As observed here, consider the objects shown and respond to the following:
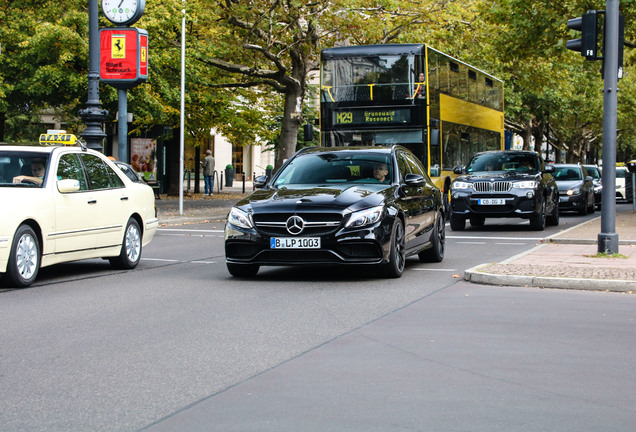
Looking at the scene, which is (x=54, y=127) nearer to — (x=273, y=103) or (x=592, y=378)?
(x=273, y=103)

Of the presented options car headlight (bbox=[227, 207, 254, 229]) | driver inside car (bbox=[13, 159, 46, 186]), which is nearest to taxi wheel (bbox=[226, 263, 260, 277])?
car headlight (bbox=[227, 207, 254, 229])

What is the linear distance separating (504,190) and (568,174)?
10.4 metres

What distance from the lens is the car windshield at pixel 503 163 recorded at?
21.6 meters

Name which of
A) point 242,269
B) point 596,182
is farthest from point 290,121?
point 242,269

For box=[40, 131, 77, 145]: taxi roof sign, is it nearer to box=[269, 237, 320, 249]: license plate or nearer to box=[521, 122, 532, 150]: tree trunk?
box=[269, 237, 320, 249]: license plate

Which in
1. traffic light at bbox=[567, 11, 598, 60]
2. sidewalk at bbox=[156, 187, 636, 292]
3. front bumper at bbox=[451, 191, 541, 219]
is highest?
traffic light at bbox=[567, 11, 598, 60]

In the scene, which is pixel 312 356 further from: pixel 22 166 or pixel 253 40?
pixel 253 40

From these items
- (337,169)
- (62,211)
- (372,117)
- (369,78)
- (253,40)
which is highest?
(253,40)

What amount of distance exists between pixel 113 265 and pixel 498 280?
4995 millimetres

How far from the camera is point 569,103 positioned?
57.3 meters

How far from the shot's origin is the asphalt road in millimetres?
5156

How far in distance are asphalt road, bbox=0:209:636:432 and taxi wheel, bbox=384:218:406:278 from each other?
186 millimetres

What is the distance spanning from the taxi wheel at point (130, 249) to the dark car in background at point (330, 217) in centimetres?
181

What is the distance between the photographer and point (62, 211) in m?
11.2
